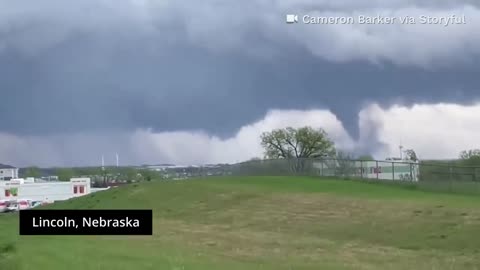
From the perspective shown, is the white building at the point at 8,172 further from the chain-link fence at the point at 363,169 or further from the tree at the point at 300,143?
the chain-link fence at the point at 363,169

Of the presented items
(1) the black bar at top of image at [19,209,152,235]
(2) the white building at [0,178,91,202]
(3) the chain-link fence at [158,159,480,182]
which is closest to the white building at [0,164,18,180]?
(2) the white building at [0,178,91,202]

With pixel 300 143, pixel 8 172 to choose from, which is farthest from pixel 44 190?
pixel 8 172

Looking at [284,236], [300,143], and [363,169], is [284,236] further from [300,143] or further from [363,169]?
[300,143]

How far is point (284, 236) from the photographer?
84.3ft

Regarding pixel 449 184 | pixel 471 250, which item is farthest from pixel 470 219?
pixel 449 184

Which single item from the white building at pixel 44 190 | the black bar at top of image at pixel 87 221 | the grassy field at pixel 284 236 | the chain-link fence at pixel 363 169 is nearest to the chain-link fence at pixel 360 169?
the chain-link fence at pixel 363 169

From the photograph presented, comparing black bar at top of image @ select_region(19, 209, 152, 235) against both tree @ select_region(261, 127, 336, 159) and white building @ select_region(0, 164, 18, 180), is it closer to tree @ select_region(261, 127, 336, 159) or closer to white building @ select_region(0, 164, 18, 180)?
tree @ select_region(261, 127, 336, 159)

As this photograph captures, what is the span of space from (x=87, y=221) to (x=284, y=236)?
12131 mm

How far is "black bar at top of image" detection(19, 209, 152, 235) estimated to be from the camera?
14203 mm

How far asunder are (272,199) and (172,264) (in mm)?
24492

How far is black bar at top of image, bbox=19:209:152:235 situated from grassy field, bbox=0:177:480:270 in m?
0.60

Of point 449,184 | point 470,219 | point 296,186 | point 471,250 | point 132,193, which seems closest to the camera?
point 471,250

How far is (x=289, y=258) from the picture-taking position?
18.5m

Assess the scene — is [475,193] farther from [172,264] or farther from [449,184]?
[172,264]
